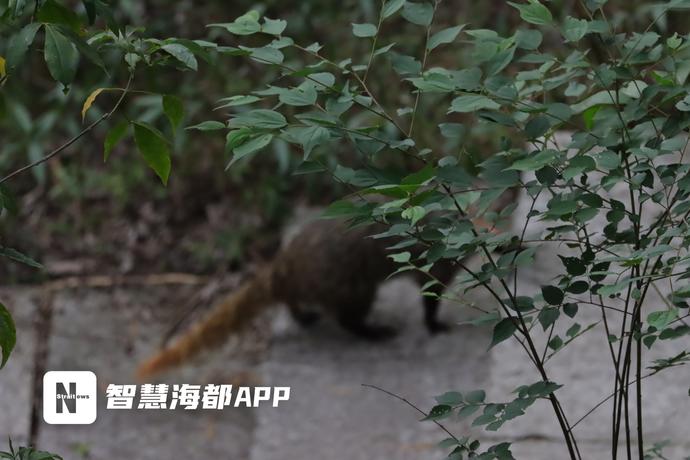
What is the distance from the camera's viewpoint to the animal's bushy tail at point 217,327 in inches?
159

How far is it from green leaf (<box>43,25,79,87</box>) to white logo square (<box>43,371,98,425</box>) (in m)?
1.81

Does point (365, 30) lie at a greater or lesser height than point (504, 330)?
greater

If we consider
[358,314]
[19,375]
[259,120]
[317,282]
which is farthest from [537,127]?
[19,375]

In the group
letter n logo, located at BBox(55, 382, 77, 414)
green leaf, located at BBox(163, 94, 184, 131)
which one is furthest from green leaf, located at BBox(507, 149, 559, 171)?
letter n logo, located at BBox(55, 382, 77, 414)

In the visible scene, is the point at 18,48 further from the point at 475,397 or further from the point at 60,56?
the point at 475,397

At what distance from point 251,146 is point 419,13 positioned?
33cm

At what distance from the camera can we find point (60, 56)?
1295 mm

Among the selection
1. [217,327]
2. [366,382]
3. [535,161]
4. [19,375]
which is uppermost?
[217,327]

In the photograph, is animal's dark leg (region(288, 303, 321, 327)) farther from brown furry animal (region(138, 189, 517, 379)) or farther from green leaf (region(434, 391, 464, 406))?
green leaf (region(434, 391, 464, 406))

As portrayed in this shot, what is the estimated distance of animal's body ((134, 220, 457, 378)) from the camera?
13.6 ft

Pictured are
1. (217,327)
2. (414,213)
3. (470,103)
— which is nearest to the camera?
(414,213)

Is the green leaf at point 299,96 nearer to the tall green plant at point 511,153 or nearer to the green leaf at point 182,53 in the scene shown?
the tall green plant at point 511,153

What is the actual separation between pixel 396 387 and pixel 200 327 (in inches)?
30.9

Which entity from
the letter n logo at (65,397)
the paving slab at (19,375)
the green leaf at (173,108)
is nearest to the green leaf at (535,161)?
the green leaf at (173,108)
